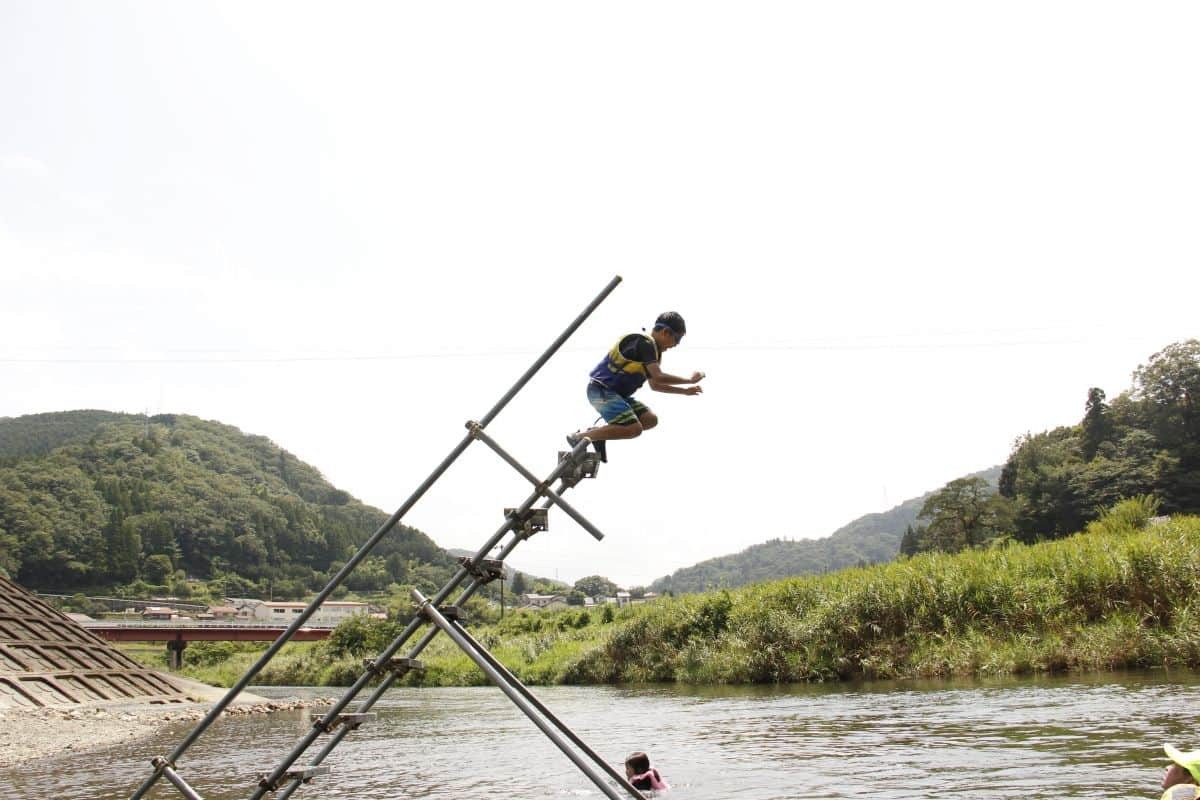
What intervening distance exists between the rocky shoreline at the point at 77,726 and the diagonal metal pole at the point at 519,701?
19.6 meters

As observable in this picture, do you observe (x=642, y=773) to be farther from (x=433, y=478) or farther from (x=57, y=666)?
(x=57, y=666)

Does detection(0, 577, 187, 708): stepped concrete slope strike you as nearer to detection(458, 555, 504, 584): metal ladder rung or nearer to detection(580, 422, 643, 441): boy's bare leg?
detection(458, 555, 504, 584): metal ladder rung

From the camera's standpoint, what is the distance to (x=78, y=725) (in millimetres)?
26844

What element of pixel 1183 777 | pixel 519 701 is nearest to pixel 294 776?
pixel 519 701

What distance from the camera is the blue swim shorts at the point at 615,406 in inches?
294

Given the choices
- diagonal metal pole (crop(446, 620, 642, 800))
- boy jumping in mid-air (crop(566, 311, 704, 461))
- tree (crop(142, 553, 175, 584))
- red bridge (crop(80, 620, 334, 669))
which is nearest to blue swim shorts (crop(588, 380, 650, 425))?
boy jumping in mid-air (crop(566, 311, 704, 461))

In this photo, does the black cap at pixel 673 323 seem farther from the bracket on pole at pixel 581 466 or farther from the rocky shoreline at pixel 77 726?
the rocky shoreline at pixel 77 726

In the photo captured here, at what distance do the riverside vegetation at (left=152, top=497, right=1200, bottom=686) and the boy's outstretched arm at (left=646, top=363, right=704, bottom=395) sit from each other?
2231 cm

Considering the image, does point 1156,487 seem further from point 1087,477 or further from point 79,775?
point 79,775

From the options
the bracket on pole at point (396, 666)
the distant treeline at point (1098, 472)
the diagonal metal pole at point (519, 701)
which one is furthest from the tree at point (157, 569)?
the diagonal metal pole at point (519, 701)

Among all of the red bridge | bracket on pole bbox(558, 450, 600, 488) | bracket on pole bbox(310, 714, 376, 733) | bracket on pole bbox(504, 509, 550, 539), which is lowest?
bracket on pole bbox(310, 714, 376, 733)

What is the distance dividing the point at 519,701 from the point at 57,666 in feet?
107

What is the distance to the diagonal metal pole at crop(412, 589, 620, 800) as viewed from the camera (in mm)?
6238

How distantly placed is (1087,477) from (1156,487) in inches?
248
